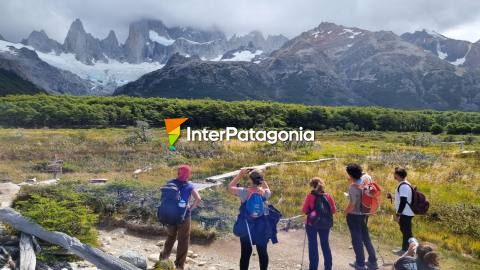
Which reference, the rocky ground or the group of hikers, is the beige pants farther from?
the rocky ground

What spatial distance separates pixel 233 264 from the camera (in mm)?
11711

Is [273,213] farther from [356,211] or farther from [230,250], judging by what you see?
[230,250]

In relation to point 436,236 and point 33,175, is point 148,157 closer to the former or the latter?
point 33,175

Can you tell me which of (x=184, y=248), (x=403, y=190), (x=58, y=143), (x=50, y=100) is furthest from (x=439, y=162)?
(x=50, y=100)

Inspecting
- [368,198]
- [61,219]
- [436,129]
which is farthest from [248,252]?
[436,129]

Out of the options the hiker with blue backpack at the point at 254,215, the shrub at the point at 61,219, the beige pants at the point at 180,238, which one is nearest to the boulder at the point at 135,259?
the beige pants at the point at 180,238

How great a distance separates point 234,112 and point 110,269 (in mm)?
91347

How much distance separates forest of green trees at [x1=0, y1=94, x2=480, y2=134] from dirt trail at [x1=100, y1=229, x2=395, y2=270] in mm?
72329

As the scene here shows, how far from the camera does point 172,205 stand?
9.30 m

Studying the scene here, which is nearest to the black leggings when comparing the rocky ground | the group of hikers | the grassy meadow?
the group of hikers

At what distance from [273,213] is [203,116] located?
297 ft

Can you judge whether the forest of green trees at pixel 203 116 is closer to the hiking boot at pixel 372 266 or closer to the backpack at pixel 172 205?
the backpack at pixel 172 205

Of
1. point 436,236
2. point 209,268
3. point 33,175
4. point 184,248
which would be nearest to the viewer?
point 184,248

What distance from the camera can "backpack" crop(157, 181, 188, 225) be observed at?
30.5ft
